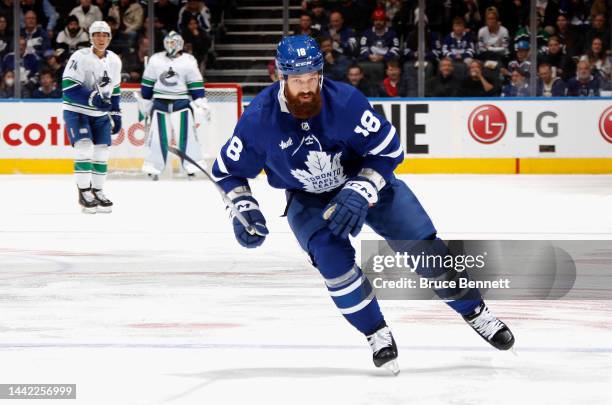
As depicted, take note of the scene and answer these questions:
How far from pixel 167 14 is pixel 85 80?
4598mm

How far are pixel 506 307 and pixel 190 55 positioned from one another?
8210mm

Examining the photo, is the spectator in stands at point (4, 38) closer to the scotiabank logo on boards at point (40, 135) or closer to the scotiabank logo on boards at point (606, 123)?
the scotiabank logo on boards at point (40, 135)

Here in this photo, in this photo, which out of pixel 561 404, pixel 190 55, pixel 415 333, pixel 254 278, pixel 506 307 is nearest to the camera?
pixel 561 404

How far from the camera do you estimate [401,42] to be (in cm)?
1321

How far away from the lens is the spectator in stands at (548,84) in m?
12.9

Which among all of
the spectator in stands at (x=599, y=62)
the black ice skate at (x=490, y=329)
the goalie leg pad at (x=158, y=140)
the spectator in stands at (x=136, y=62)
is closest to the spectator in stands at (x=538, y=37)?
the spectator in stands at (x=599, y=62)

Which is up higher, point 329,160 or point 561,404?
point 329,160

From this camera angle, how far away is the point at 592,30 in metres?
12.9

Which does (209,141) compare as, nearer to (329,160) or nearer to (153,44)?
(153,44)

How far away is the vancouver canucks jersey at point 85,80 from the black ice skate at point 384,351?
5.89 m

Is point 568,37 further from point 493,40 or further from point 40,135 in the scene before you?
point 40,135

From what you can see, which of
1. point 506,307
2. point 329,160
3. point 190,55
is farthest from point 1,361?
point 190,55

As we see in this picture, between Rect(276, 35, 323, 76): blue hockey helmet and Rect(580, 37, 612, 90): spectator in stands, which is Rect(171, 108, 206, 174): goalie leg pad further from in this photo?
Rect(276, 35, 323, 76): blue hockey helmet

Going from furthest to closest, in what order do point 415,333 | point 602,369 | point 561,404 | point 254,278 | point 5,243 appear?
point 5,243
point 254,278
point 415,333
point 602,369
point 561,404
